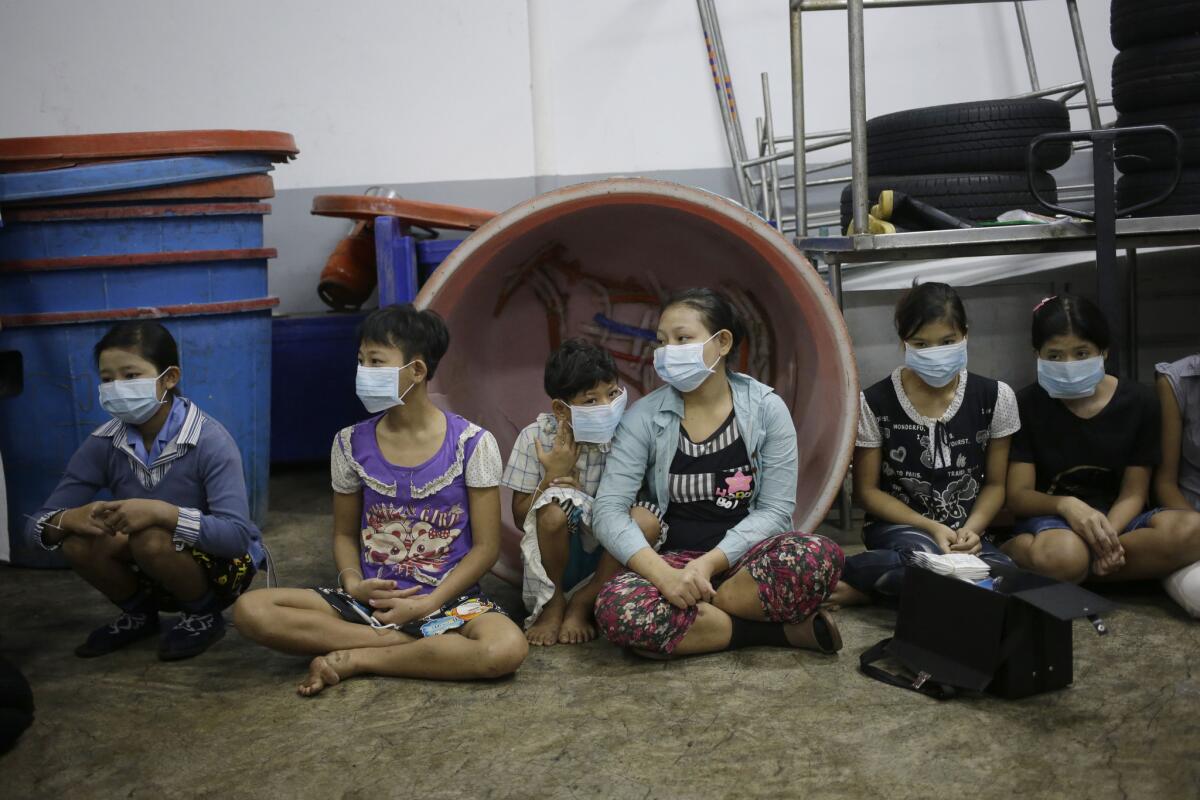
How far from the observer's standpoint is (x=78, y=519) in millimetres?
2393

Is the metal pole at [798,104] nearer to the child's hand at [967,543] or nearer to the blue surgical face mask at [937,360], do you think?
the blue surgical face mask at [937,360]

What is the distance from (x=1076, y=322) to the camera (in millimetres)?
2576

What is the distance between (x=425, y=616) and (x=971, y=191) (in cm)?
194

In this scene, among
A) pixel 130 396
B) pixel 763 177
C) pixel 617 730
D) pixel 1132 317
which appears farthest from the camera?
pixel 763 177

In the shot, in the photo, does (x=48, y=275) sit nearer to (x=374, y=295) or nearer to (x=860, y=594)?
(x=374, y=295)

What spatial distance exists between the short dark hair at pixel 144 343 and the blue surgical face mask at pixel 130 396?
44 millimetres

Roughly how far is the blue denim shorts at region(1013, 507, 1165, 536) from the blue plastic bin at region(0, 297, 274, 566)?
2.17m

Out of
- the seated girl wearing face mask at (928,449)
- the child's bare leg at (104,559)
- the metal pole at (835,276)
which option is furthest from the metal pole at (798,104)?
the child's bare leg at (104,559)

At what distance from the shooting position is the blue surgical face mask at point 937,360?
259cm

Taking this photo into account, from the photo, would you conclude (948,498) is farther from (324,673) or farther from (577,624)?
(324,673)

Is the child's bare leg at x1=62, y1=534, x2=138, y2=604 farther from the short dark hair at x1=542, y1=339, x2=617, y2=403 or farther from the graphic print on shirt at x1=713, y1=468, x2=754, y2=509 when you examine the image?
the graphic print on shirt at x1=713, y1=468, x2=754, y2=509

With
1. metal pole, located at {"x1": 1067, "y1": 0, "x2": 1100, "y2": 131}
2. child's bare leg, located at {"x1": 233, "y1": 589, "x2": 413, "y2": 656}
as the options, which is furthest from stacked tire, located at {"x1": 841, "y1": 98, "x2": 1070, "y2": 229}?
child's bare leg, located at {"x1": 233, "y1": 589, "x2": 413, "y2": 656}

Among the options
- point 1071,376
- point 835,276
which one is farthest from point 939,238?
point 1071,376

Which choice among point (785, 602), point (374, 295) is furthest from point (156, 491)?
point (374, 295)
